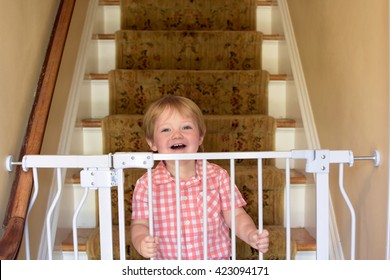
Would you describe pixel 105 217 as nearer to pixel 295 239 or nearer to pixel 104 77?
pixel 295 239

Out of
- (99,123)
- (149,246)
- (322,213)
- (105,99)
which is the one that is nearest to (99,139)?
(99,123)

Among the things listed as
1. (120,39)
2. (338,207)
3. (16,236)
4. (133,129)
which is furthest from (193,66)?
(16,236)

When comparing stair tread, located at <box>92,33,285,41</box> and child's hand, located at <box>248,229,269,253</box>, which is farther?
stair tread, located at <box>92,33,285,41</box>

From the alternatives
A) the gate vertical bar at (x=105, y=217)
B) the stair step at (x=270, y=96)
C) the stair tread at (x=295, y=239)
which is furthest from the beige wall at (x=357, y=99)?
the gate vertical bar at (x=105, y=217)

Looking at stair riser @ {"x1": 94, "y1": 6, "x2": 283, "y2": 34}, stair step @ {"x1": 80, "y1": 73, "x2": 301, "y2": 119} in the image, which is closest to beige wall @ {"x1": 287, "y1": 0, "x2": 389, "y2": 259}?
stair step @ {"x1": 80, "y1": 73, "x2": 301, "y2": 119}

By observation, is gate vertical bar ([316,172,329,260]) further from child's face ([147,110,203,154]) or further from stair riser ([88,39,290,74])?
stair riser ([88,39,290,74])

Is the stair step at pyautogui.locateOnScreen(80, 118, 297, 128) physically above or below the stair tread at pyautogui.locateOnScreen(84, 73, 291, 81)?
below

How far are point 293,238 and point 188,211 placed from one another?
2.13 ft

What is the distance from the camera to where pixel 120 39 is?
9.00ft

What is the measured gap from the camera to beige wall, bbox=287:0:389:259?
1535mm

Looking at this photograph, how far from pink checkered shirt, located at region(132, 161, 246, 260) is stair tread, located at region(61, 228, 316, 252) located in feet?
1.48

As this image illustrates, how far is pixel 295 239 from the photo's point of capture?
201cm
